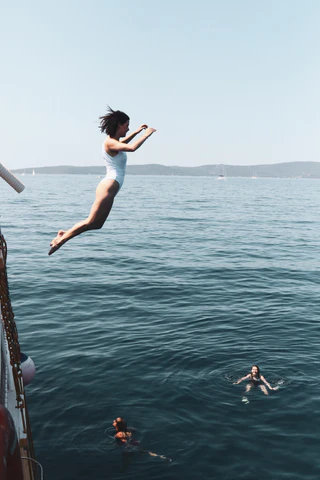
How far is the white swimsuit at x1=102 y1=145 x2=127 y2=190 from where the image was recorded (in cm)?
838

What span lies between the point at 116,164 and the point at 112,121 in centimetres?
73

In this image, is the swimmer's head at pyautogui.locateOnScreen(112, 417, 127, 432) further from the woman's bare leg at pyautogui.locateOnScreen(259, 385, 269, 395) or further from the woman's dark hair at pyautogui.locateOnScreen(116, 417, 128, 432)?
the woman's bare leg at pyautogui.locateOnScreen(259, 385, 269, 395)

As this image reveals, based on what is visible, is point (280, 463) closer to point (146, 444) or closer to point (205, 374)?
point (146, 444)

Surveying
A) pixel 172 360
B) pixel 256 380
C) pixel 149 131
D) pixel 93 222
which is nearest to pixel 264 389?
pixel 256 380

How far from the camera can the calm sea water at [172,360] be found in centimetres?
1446

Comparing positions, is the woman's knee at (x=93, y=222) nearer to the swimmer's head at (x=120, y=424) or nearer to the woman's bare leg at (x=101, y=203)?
the woman's bare leg at (x=101, y=203)

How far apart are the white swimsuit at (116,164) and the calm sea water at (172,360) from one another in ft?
30.6

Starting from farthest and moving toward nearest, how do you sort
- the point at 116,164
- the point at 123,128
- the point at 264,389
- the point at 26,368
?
the point at 264,389
the point at 26,368
the point at 116,164
the point at 123,128

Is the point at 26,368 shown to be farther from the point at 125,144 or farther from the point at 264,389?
the point at 125,144

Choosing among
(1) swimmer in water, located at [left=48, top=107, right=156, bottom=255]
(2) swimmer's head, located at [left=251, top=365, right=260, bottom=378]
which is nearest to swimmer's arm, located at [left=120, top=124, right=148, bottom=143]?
(1) swimmer in water, located at [left=48, top=107, right=156, bottom=255]

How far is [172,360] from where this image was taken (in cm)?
2094

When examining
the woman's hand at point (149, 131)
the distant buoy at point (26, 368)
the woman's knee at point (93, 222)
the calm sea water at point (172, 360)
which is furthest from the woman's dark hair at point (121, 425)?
the woman's hand at point (149, 131)

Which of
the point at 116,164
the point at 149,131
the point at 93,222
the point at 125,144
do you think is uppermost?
the point at 149,131

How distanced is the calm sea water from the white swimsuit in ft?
30.6
